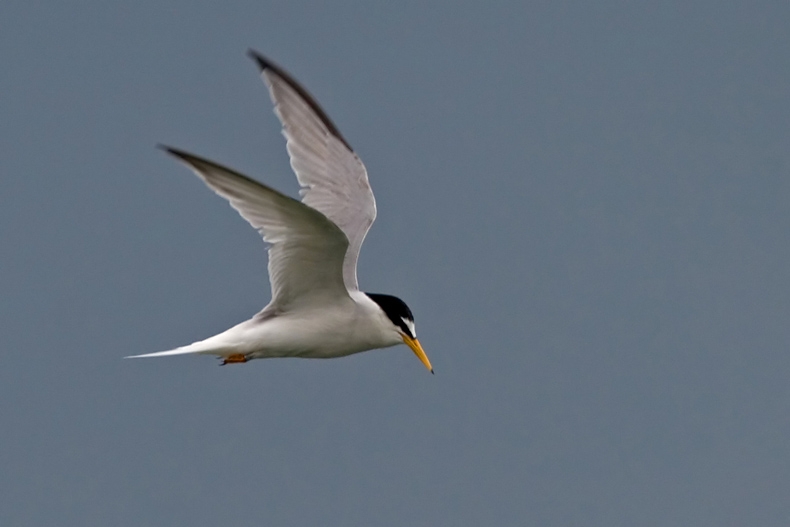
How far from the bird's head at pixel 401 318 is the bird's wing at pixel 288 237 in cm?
39

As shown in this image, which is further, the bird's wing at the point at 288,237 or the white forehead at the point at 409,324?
the white forehead at the point at 409,324

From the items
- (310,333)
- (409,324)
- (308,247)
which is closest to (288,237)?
(308,247)

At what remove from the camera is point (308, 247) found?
9.73 metres

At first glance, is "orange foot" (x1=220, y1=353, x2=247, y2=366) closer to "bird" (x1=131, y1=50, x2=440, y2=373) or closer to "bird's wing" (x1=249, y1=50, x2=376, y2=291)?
"bird" (x1=131, y1=50, x2=440, y2=373)

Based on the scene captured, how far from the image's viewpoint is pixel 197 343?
10.1 meters

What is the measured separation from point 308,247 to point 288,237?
0.62 feet

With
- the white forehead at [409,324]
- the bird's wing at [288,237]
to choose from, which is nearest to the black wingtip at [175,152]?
the bird's wing at [288,237]

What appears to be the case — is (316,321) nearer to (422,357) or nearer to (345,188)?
(422,357)

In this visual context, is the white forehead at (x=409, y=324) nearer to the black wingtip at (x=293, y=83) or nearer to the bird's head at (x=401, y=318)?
the bird's head at (x=401, y=318)

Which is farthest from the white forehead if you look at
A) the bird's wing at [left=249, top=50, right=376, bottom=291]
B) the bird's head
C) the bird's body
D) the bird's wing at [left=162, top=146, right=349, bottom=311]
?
the bird's wing at [left=249, top=50, right=376, bottom=291]

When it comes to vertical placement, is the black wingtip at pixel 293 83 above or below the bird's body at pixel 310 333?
above

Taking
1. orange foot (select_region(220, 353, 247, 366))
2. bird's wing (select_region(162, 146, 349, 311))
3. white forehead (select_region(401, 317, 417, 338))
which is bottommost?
orange foot (select_region(220, 353, 247, 366))

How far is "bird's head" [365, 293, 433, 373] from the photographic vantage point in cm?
1043

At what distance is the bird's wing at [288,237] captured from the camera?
27.9 ft
